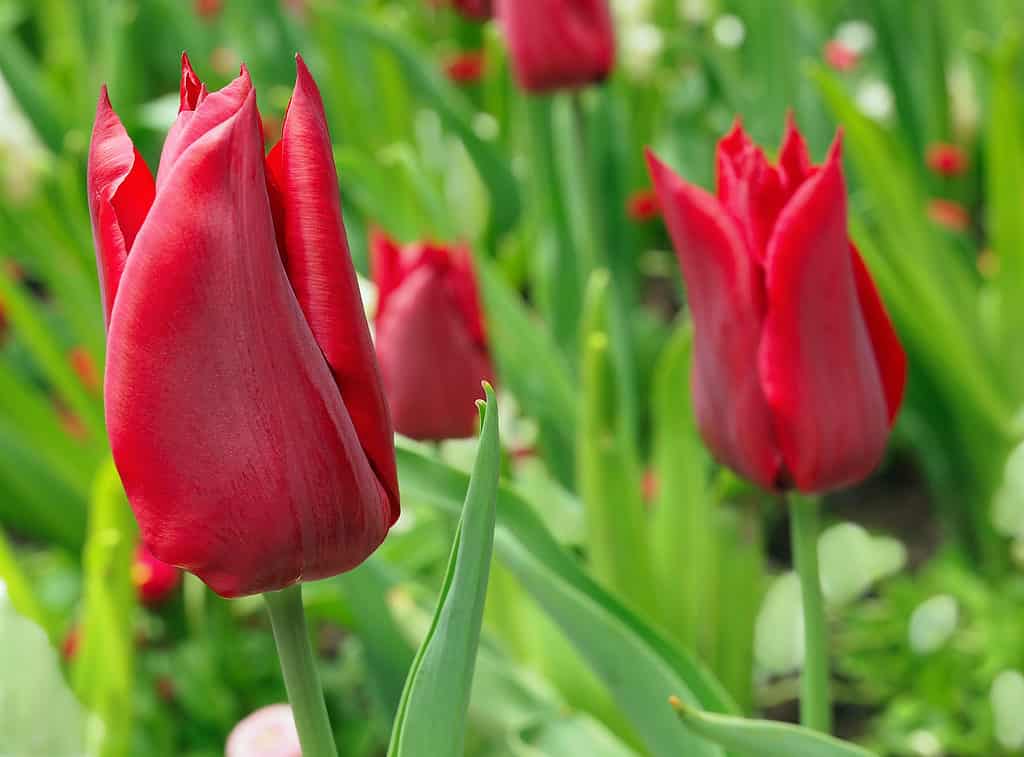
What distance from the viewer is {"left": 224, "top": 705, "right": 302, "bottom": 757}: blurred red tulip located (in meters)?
0.59

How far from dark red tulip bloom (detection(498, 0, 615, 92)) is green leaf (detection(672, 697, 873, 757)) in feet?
2.73

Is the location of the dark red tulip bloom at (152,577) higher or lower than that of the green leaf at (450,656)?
lower

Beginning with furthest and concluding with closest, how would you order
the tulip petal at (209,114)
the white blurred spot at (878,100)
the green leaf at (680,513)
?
the white blurred spot at (878,100) → the green leaf at (680,513) → the tulip petal at (209,114)

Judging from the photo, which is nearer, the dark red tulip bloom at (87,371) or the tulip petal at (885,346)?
the tulip petal at (885,346)

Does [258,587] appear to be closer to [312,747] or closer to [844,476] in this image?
[312,747]

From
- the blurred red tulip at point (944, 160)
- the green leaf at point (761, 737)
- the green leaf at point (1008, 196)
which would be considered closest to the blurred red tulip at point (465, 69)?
the blurred red tulip at point (944, 160)

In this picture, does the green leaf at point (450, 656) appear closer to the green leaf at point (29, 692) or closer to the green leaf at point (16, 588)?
the green leaf at point (29, 692)

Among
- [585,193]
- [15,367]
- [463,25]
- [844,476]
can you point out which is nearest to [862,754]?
[844,476]

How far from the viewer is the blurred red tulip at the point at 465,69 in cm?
201

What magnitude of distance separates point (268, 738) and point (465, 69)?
1.54 m

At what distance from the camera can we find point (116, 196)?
398 mm

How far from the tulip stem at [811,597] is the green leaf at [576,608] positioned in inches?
2.3

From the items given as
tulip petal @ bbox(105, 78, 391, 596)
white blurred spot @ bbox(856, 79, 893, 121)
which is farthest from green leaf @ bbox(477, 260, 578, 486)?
tulip petal @ bbox(105, 78, 391, 596)

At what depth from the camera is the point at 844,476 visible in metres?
0.61
